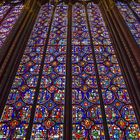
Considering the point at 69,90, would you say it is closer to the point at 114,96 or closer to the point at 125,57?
the point at 114,96

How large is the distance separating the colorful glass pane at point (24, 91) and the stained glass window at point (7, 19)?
94 centimetres

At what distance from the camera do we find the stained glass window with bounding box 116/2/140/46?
33.1 feet

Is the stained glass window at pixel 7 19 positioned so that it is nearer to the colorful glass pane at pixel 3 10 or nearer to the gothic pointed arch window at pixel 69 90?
the colorful glass pane at pixel 3 10

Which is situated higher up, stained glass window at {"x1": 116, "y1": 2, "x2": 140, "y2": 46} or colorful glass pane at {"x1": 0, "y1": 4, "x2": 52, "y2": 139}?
stained glass window at {"x1": 116, "y1": 2, "x2": 140, "y2": 46}

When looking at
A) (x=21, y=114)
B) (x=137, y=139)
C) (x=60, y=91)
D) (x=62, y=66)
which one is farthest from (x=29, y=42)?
(x=137, y=139)

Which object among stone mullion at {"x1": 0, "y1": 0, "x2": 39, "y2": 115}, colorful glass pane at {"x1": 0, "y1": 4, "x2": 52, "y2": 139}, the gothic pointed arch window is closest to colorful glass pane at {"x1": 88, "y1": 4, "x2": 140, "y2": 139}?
the gothic pointed arch window

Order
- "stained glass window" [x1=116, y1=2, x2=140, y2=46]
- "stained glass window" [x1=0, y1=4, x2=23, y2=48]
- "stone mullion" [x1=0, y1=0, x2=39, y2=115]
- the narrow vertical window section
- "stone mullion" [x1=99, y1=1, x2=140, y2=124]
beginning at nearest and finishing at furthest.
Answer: "stone mullion" [x1=99, y1=1, x2=140, y2=124] → "stone mullion" [x1=0, y1=0, x2=39, y2=115] → "stained glass window" [x1=116, y1=2, x2=140, y2=46] → "stained glass window" [x1=0, y1=4, x2=23, y2=48] → the narrow vertical window section

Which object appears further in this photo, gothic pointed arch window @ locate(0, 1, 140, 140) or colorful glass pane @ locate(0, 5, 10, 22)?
colorful glass pane @ locate(0, 5, 10, 22)

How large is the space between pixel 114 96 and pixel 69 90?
1.22m

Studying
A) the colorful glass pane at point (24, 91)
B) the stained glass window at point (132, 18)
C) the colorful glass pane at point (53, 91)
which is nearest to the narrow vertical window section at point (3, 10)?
the colorful glass pane at point (24, 91)

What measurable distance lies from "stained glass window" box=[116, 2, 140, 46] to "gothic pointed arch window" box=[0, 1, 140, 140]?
95 centimetres

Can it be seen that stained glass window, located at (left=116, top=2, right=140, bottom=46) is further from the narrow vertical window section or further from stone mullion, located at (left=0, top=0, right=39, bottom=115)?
the narrow vertical window section

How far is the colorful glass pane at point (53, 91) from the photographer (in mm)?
6469

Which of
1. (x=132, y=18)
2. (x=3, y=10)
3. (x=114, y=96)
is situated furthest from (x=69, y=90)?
(x=3, y=10)
